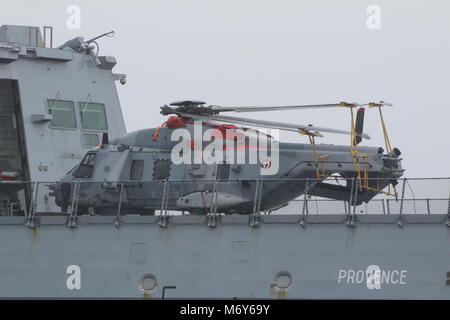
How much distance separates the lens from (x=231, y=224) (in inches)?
1120

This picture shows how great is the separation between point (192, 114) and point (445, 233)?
809 cm

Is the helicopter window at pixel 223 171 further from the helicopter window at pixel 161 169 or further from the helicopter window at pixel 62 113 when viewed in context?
the helicopter window at pixel 62 113

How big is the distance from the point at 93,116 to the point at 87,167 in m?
5.79

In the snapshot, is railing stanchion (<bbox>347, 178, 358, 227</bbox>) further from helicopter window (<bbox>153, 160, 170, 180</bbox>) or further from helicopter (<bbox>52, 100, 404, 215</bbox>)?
helicopter window (<bbox>153, 160, 170, 180</bbox>)

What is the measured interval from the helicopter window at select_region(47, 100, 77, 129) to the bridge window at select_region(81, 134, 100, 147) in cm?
51

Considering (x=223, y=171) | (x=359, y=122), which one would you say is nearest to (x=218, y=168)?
(x=223, y=171)

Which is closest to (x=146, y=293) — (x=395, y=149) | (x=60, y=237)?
(x=60, y=237)

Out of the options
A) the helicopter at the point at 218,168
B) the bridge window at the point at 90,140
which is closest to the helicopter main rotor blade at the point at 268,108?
the helicopter at the point at 218,168

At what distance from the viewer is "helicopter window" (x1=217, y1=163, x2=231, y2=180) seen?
29969 millimetres

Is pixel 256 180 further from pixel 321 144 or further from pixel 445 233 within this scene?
pixel 445 233

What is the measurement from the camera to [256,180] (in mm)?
29203

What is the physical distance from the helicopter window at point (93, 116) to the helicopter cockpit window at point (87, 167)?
16.7 ft

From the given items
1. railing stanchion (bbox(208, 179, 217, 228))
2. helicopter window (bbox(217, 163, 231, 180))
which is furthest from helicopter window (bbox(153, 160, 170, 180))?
railing stanchion (bbox(208, 179, 217, 228))

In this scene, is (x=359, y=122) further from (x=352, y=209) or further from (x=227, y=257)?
(x=227, y=257)
